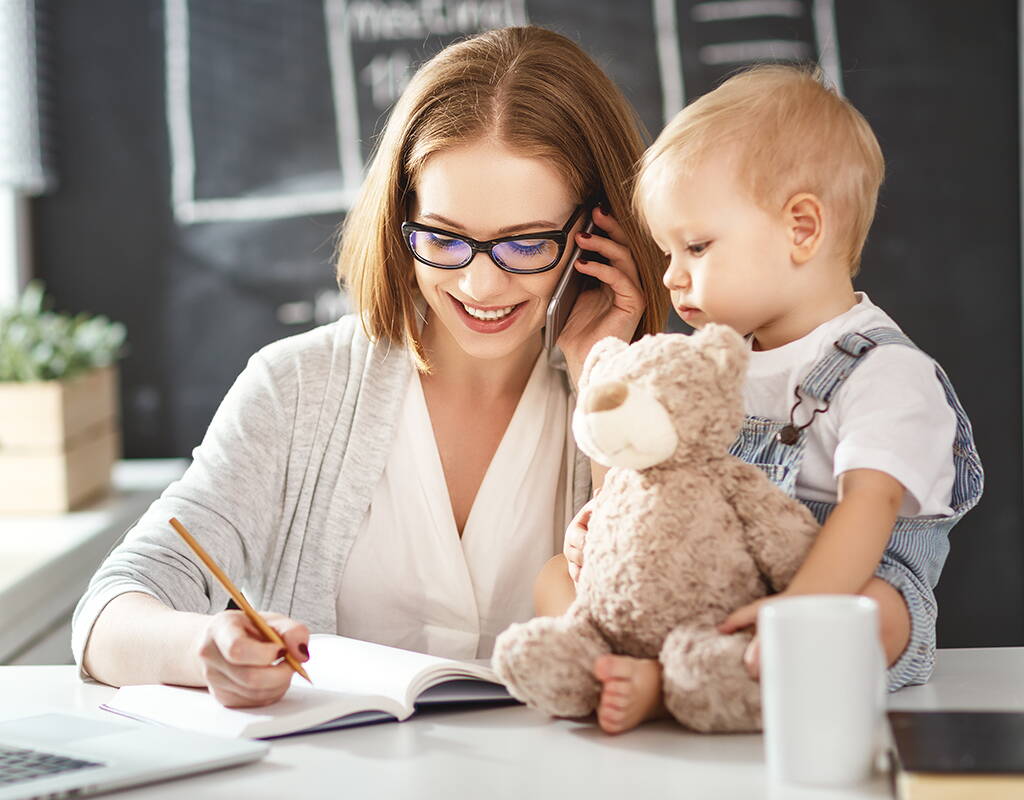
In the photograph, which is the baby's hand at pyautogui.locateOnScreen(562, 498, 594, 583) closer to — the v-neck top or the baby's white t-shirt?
the baby's white t-shirt

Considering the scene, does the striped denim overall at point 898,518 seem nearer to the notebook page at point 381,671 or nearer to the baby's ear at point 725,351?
the baby's ear at point 725,351

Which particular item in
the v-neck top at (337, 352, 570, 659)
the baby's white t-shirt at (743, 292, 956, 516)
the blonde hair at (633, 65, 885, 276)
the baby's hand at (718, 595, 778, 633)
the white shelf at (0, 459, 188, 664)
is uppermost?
the blonde hair at (633, 65, 885, 276)

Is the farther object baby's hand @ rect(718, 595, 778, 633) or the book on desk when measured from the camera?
baby's hand @ rect(718, 595, 778, 633)

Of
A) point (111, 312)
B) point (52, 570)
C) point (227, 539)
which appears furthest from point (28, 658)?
point (111, 312)

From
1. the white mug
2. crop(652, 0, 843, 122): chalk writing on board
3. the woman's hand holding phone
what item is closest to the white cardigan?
the woman's hand holding phone

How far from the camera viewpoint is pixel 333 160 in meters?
3.07

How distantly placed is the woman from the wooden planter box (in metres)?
1.14

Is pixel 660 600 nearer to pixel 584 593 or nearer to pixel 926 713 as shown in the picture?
pixel 584 593

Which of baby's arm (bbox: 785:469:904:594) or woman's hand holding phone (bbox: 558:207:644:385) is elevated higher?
woman's hand holding phone (bbox: 558:207:644:385)

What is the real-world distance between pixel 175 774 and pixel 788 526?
0.48m

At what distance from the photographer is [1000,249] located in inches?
115

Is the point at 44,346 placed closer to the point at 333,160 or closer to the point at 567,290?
the point at 333,160

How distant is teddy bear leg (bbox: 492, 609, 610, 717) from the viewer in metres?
0.89

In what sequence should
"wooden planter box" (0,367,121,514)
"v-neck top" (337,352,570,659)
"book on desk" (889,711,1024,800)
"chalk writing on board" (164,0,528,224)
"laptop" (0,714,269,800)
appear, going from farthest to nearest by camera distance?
"chalk writing on board" (164,0,528,224) < "wooden planter box" (0,367,121,514) < "v-neck top" (337,352,570,659) < "laptop" (0,714,269,800) < "book on desk" (889,711,1024,800)
